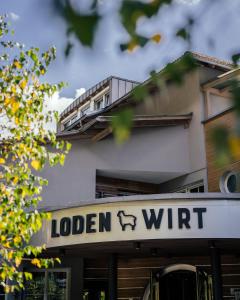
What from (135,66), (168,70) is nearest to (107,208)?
(135,66)

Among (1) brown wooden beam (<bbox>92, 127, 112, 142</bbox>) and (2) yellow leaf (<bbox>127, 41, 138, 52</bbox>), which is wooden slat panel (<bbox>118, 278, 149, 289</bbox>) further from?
(2) yellow leaf (<bbox>127, 41, 138, 52</bbox>)

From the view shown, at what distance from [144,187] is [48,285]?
4260mm

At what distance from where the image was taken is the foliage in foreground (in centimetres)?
684

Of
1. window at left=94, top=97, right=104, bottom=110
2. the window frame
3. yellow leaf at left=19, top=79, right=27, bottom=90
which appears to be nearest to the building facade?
the window frame

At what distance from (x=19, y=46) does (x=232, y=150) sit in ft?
21.9

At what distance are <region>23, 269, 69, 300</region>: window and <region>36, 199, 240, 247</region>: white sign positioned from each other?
3.91m

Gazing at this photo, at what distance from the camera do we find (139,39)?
246cm

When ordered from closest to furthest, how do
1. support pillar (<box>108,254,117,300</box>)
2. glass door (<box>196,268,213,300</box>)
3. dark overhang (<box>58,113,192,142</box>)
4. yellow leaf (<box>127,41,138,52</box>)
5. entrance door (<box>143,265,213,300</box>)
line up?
1. yellow leaf (<box>127,41,138,52</box>)
2. support pillar (<box>108,254,117,300</box>)
3. glass door (<box>196,268,213,300</box>)
4. entrance door (<box>143,265,213,300</box>)
5. dark overhang (<box>58,113,192,142</box>)

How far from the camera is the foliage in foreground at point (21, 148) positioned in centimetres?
684

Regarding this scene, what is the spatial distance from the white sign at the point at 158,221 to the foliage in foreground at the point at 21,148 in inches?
128

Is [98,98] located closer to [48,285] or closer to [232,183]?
[232,183]

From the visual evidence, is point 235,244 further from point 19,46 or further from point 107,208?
point 19,46

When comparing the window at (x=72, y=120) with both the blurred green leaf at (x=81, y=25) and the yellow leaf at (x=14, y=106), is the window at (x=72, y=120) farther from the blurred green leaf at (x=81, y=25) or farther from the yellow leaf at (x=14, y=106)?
the blurred green leaf at (x=81, y=25)

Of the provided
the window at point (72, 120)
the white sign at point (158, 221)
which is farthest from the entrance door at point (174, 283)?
the window at point (72, 120)
